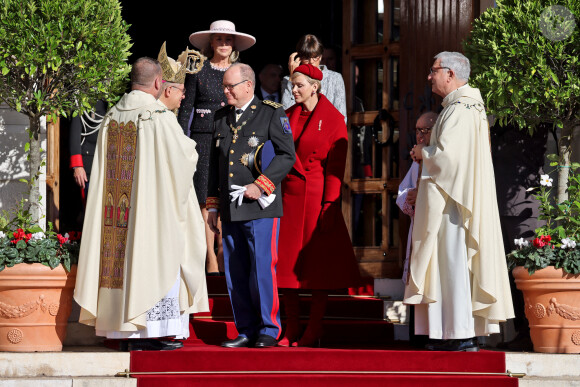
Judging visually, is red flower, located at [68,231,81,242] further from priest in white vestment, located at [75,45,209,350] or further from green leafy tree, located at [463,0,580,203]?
green leafy tree, located at [463,0,580,203]

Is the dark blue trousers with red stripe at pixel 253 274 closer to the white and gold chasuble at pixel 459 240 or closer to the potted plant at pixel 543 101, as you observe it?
the white and gold chasuble at pixel 459 240

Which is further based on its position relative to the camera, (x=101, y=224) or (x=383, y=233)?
(x=383, y=233)

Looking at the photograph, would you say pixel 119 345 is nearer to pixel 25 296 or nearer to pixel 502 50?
pixel 25 296

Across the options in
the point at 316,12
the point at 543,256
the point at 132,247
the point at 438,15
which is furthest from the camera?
the point at 316,12

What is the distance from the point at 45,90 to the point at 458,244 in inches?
119

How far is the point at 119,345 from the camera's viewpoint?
6445 mm

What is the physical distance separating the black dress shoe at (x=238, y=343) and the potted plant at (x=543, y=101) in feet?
6.08

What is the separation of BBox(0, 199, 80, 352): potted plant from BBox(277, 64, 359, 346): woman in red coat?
4.77 feet

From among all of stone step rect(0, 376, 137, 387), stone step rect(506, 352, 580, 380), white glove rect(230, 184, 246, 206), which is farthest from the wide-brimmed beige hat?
stone step rect(506, 352, 580, 380)

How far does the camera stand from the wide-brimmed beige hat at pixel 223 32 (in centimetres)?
783

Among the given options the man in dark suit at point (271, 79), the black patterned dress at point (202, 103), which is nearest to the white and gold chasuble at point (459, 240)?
the black patterned dress at point (202, 103)

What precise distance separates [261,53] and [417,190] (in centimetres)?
632

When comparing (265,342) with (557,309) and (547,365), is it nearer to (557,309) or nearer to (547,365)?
(547,365)

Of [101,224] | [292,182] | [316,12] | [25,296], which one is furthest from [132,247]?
[316,12]
